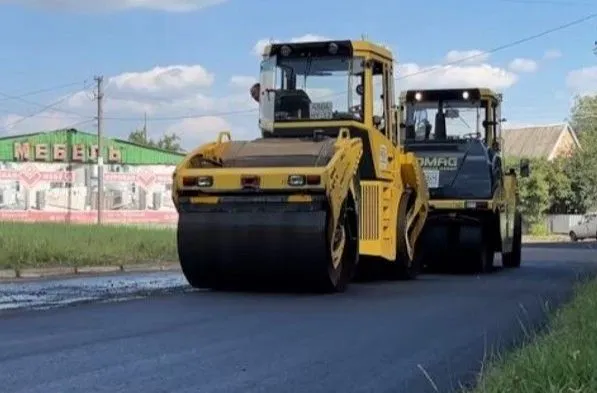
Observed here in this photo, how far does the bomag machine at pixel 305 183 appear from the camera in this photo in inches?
459

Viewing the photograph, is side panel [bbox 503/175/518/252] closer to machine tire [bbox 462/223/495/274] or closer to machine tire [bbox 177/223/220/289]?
machine tire [bbox 462/223/495/274]

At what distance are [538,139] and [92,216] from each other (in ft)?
153

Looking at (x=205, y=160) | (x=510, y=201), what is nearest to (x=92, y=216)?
(x=510, y=201)

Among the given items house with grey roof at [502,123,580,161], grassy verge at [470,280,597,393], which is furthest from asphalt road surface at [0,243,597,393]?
house with grey roof at [502,123,580,161]

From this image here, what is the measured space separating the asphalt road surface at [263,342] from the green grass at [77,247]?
811cm

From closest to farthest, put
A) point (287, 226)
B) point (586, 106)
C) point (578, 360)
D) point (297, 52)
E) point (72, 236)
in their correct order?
1. point (578, 360)
2. point (287, 226)
3. point (297, 52)
4. point (72, 236)
5. point (586, 106)

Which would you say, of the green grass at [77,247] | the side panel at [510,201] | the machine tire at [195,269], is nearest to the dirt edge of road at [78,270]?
the green grass at [77,247]

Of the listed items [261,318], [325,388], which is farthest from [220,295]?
[325,388]

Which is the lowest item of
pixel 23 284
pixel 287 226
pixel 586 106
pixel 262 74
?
pixel 23 284

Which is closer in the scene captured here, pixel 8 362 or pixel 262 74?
pixel 8 362

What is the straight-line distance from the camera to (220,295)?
12.0 m

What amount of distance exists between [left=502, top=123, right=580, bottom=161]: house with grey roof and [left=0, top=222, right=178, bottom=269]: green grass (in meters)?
56.7

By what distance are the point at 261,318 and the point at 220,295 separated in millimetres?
2410

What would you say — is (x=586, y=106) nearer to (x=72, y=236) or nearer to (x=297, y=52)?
(x=72, y=236)
